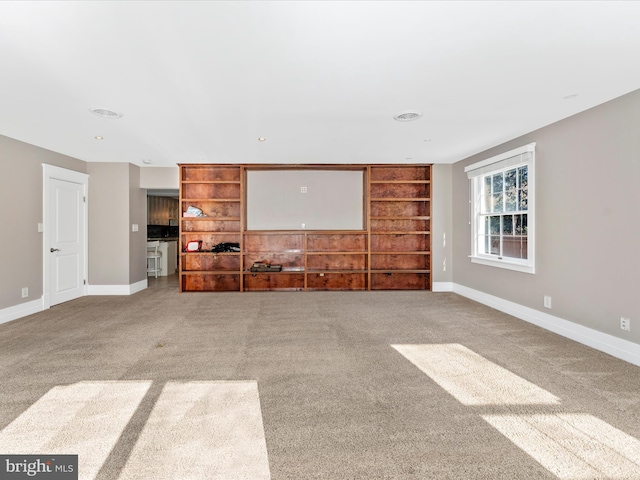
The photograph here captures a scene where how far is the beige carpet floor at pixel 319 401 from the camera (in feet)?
5.45

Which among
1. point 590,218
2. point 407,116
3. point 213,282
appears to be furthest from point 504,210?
point 213,282

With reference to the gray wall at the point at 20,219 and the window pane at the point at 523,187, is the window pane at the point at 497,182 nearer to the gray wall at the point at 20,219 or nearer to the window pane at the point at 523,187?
the window pane at the point at 523,187

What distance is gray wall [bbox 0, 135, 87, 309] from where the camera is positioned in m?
4.34

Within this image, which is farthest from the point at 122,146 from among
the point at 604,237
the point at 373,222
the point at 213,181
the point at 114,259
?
the point at 604,237

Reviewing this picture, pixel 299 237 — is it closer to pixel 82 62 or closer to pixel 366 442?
pixel 82 62

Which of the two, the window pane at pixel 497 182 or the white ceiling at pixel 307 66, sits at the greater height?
the white ceiling at pixel 307 66

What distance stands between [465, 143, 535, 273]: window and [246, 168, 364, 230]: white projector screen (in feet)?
6.72

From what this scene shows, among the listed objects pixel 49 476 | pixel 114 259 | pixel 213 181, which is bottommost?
pixel 49 476

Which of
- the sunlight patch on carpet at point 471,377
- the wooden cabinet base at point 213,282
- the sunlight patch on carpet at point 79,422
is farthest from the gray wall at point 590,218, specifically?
the wooden cabinet base at point 213,282

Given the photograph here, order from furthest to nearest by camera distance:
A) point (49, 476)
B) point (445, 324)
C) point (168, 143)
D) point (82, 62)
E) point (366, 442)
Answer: point (168, 143) < point (445, 324) < point (82, 62) < point (366, 442) < point (49, 476)

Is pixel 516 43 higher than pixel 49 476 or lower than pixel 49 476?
higher

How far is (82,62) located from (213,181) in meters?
3.82

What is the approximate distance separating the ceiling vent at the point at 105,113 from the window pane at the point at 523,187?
4.84 metres

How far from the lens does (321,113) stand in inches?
139
